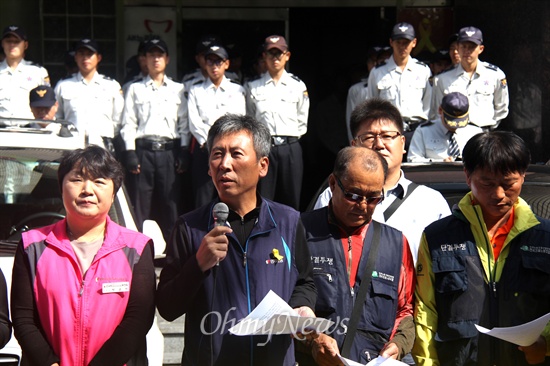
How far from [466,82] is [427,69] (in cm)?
52

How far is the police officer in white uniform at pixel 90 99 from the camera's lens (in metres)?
9.77

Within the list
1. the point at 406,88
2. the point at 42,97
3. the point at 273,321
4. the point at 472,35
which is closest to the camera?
the point at 273,321

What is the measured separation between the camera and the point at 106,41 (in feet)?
39.3

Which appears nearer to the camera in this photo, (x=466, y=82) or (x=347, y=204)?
(x=347, y=204)

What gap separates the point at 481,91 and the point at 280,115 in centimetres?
199

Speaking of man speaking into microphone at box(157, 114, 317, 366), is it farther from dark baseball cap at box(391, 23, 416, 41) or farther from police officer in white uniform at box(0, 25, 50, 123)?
police officer in white uniform at box(0, 25, 50, 123)

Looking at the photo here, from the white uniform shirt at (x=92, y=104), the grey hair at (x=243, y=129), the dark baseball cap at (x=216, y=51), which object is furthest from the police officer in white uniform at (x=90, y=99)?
the grey hair at (x=243, y=129)

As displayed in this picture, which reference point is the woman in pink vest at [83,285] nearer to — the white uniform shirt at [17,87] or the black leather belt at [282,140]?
the black leather belt at [282,140]

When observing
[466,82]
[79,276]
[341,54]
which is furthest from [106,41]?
[79,276]

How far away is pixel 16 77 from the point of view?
10023 millimetres

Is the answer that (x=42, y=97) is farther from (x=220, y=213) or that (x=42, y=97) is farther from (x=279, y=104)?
(x=220, y=213)

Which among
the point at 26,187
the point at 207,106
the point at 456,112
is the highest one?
the point at 207,106

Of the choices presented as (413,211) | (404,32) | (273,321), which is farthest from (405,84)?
(273,321)

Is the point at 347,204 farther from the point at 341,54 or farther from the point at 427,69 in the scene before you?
the point at 341,54
